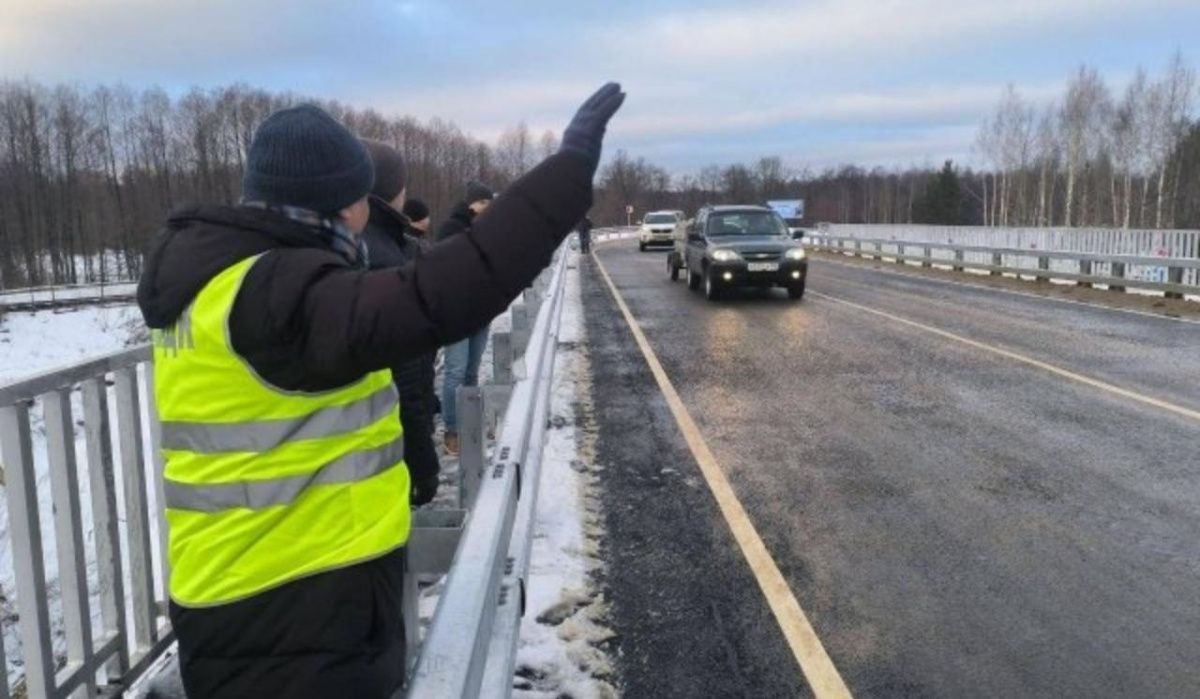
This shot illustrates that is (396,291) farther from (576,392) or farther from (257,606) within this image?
(576,392)

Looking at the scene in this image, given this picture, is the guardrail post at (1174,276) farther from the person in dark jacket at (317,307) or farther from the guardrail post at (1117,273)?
the person in dark jacket at (317,307)

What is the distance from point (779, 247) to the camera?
18578mm

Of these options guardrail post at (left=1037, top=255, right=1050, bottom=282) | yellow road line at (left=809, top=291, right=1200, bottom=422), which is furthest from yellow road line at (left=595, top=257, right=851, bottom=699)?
guardrail post at (left=1037, top=255, right=1050, bottom=282)

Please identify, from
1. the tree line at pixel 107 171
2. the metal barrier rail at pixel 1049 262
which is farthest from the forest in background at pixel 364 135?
the metal barrier rail at pixel 1049 262

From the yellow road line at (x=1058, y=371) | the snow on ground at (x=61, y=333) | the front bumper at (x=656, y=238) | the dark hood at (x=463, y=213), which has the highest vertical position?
the dark hood at (x=463, y=213)

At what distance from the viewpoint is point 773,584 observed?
4.61m

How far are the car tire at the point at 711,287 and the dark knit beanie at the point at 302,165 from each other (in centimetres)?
1696

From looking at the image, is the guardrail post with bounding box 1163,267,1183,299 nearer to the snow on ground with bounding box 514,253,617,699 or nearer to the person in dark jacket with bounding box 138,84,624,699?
the snow on ground with bounding box 514,253,617,699

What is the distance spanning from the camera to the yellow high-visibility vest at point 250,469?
70.1 inches

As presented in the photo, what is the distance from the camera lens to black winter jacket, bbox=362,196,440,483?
146 inches

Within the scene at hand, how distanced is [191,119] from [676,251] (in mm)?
81216

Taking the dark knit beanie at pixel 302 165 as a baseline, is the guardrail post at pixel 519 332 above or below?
below

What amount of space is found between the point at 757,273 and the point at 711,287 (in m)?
0.98

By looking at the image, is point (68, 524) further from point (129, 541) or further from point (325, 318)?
point (325, 318)
